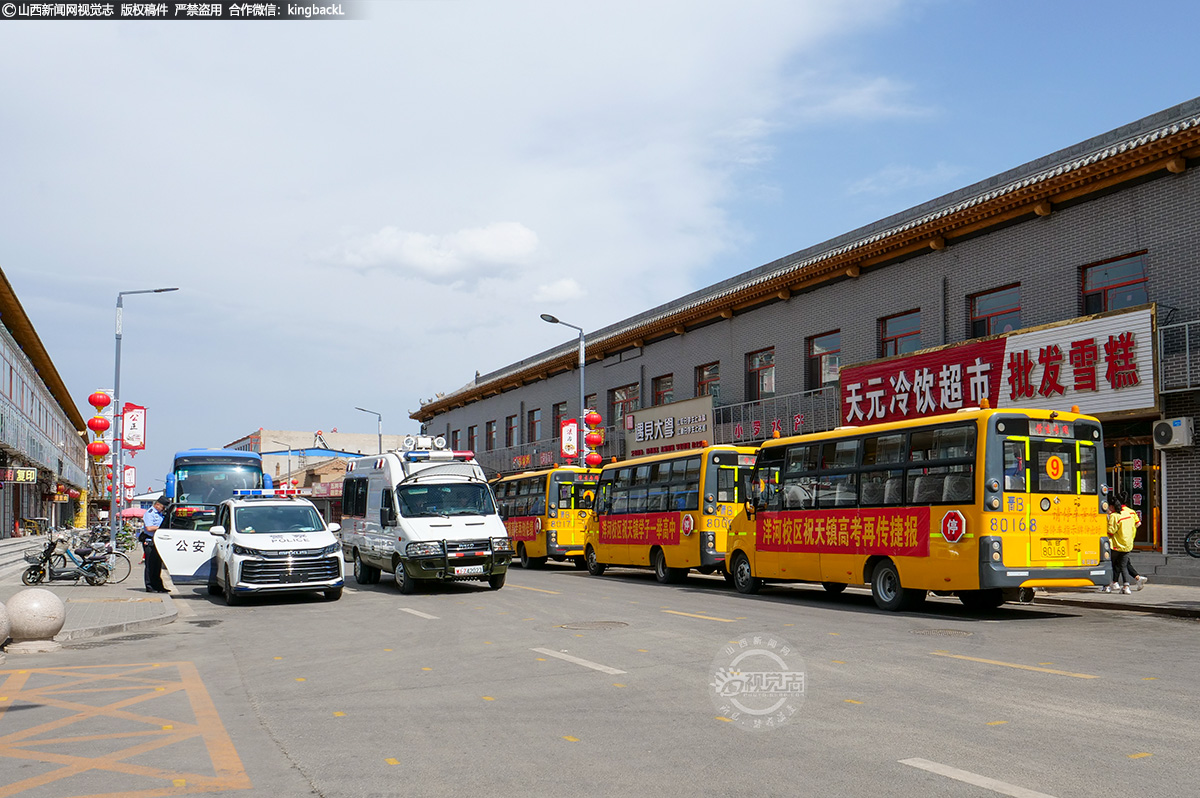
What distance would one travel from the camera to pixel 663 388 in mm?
41344

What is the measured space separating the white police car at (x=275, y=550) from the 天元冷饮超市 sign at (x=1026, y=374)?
15.5 m

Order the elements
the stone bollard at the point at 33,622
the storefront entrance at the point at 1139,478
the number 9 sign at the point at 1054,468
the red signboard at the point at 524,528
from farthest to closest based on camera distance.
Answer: the red signboard at the point at 524,528
the storefront entrance at the point at 1139,478
the number 9 sign at the point at 1054,468
the stone bollard at the point at 33,622

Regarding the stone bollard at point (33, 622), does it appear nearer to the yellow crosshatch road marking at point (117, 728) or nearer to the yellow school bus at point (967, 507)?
the yellow crosshatch road marking at point (117, 728)

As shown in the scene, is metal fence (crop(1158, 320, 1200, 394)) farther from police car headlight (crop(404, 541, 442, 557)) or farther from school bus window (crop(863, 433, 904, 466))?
police car headlight (crop(404, 541, 442, 557))

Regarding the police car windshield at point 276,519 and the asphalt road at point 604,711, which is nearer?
the asphalt road at point 604,711

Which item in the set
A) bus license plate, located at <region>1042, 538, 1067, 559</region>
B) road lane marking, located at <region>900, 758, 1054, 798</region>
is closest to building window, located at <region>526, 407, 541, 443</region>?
bus license plate, located at <region>1042, 538, 1067, 559</region>

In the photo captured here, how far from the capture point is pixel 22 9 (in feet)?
50.2

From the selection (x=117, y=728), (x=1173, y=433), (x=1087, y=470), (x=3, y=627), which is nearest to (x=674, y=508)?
(x=1087, y=470)

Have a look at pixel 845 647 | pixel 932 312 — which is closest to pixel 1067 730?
pixel 845 647

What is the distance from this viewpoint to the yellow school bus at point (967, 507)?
15.6m

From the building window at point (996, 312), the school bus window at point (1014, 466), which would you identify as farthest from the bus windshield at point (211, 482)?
the school bus window at point (1014, 466)

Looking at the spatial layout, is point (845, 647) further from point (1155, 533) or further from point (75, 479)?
point (75, 479)

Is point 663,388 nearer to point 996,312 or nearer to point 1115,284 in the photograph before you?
point 996,312

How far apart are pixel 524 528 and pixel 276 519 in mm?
14863
